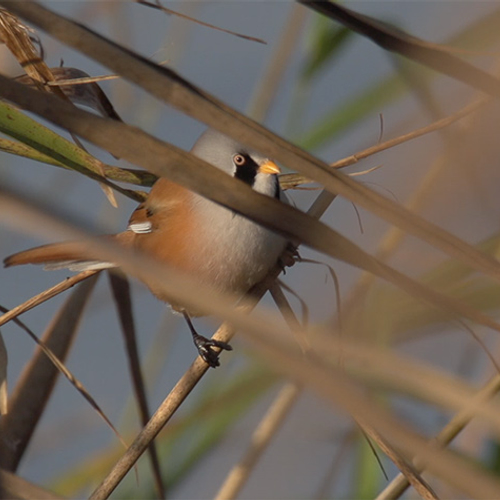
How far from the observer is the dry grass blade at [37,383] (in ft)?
4.62

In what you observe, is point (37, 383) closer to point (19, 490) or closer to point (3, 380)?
point (3, 380)

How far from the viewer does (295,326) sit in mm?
1271

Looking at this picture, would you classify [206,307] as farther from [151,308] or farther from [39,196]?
[151,308]

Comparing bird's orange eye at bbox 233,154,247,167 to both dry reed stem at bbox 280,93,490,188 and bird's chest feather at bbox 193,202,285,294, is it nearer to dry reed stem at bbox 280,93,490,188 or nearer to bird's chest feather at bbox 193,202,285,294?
bird's chest feather at bbox 193,202,285,294


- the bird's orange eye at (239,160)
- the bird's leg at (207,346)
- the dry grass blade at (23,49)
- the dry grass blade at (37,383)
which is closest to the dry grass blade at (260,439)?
the bird's leg at (207,346)

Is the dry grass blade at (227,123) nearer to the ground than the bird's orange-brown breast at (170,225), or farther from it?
nearer to the ground

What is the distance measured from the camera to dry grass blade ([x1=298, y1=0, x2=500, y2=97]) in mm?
729

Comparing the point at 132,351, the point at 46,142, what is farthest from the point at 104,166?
the point at 132,351

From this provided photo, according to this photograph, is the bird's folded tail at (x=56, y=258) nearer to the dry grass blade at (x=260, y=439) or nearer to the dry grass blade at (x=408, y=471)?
Result: the dry grass blade at (x=260, y=439)

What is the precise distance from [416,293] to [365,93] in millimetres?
1120

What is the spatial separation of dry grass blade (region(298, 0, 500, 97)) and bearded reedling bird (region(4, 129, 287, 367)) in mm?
874

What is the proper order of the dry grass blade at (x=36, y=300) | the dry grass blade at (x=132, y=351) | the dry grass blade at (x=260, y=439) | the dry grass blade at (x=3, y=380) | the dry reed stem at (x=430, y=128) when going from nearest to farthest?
1. the dry reed stem at (x=430, y=128)
2. the dry grass blade at (x=36, y=300)
3. the dry grass blade at (x=3, y=380)
4. the dry grass blade at (x=132, y=351)
5. the dry grass blade at (x=260, y=439)

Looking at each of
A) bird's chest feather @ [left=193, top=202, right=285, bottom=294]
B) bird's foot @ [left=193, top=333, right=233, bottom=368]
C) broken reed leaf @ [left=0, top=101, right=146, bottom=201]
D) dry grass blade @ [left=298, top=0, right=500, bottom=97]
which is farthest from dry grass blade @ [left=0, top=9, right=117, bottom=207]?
dry grass blade @ [left=298, top=0, right=500, bottom=97]

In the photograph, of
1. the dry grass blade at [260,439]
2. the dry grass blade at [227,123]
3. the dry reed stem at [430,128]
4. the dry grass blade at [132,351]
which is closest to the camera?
the dry grass blade at [227,123]
